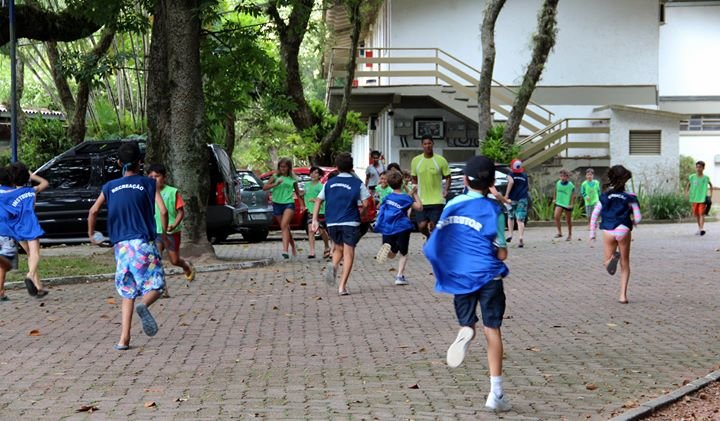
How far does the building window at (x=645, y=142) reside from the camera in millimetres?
35250

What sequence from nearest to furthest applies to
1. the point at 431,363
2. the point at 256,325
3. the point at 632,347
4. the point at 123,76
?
the point at 431,363 → the point at 632,347 → the point at 256,325 → the point at 123,76

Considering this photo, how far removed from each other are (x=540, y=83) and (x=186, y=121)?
21042 mm

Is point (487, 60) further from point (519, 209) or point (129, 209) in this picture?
point (129, 209)

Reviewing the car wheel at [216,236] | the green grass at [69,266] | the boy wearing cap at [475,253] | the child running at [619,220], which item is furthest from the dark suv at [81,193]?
the boy wearing cap at [475,253]

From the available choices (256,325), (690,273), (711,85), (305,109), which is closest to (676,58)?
(711,85)

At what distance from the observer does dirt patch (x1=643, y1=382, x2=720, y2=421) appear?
7401mm

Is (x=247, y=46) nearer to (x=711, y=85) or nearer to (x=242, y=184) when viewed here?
(x=242, y=184)

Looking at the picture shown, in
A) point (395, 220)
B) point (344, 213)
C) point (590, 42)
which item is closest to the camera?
point (344, 213)

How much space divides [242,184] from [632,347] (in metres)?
16.1

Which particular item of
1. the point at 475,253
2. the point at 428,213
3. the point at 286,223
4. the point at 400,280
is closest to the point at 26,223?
the point at 400,280

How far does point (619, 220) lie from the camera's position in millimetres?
13180

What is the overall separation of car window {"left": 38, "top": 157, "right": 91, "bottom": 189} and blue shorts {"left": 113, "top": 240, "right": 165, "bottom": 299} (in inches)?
484

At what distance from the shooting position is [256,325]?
11523mm

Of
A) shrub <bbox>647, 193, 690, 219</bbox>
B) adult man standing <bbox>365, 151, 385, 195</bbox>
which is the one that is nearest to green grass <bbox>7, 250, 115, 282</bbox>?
adult man standing <bbox>365, 151, 385, 195</bbox>
